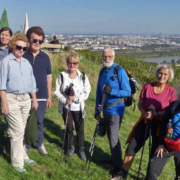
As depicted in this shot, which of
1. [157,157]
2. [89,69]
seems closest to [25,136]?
[157,157]

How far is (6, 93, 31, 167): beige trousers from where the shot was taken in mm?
3314

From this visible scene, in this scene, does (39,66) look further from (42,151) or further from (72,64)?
(42,151)

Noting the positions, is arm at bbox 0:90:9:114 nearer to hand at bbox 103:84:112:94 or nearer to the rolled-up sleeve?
the rolled-up sleeve

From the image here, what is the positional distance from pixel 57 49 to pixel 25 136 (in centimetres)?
1033

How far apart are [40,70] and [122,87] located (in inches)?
52.6

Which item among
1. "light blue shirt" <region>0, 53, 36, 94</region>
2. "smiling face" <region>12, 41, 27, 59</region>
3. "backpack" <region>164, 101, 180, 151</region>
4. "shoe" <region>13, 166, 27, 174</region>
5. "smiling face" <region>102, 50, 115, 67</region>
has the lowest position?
"shoe" <region>13, 166, 27, 174</region>

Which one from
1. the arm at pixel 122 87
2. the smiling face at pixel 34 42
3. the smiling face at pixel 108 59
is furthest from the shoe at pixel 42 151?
the smiling face at pixel 108 59

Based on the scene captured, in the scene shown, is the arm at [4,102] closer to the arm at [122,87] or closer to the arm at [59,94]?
the arm at [59,94]

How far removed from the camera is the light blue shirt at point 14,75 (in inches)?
124

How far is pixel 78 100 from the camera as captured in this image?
159 inches

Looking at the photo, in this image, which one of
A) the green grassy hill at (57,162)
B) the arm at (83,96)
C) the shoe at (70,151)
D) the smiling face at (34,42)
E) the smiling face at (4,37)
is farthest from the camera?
the shoe at (70,151)

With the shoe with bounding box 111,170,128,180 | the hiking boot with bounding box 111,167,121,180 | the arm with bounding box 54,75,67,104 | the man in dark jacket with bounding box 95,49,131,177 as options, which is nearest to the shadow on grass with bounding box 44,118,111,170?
the hiking boot with bounding box 111,167,121,180

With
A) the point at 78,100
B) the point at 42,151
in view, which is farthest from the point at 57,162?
the point at 78,100

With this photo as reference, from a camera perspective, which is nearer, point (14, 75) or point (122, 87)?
point (14, 75)
